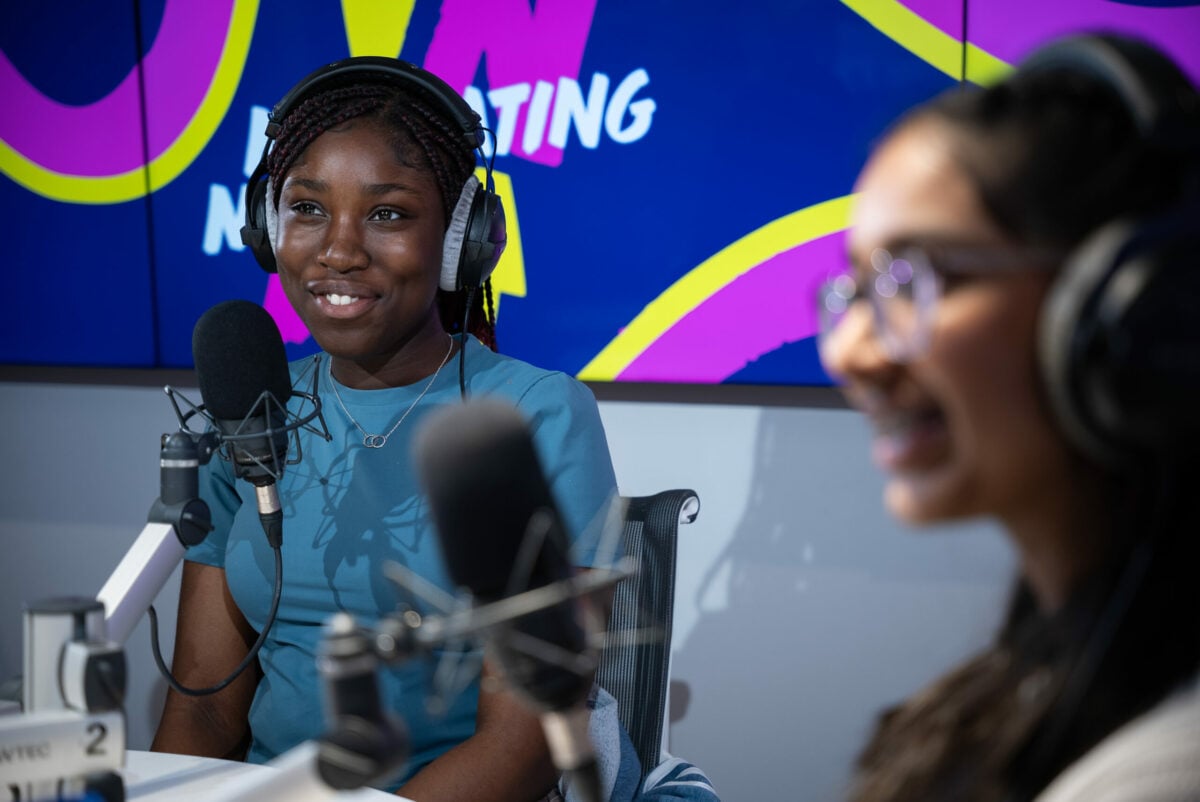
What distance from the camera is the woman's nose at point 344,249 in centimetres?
143

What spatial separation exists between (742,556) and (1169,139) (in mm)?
1613

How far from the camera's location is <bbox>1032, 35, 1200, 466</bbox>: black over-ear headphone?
0.49 m

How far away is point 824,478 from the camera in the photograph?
2010 millimetres

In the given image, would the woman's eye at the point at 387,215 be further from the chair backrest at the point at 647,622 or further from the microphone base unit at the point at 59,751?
the microphone base unit at the point at 59,751

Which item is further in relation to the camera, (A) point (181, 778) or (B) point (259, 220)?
(B) point (259, 220)

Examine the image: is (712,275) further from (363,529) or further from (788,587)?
(363,529)

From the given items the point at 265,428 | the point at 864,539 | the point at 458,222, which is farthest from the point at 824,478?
the point at 265,428

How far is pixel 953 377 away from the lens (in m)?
0.54

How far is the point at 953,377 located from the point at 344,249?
1.04m

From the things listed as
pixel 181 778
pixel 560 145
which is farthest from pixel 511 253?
pixel 181 778

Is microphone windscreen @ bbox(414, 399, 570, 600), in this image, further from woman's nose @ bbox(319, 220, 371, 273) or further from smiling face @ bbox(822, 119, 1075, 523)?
woman's nose @ bbox(319, 220, 371, 273)

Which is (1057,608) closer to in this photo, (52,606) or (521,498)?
(521,498)

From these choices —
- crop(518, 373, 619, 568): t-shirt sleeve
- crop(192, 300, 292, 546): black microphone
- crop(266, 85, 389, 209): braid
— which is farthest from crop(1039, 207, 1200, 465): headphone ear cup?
crop(266, 85, 389, 209): braid

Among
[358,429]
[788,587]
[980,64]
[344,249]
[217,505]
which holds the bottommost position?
[788,587]
